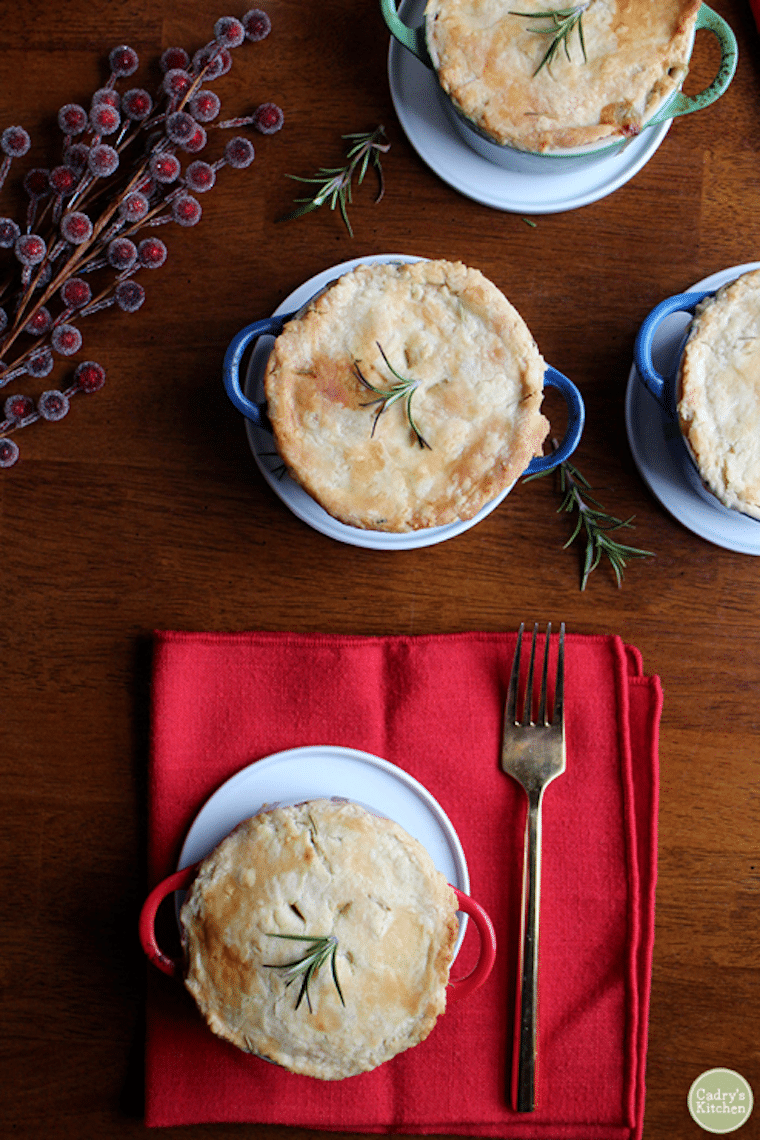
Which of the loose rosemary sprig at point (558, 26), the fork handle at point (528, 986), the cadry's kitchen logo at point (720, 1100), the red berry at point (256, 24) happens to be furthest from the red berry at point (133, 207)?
the cadry's kitchen logo at point (720, 1100)

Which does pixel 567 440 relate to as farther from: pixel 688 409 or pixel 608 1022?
pixel 608 1022

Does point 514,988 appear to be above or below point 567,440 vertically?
below

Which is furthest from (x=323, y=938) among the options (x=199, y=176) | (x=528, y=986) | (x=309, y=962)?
(x=199, y=176)

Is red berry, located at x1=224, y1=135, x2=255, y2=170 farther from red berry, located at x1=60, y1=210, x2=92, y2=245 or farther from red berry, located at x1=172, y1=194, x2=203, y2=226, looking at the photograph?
red berry, located at x1=60, y1=210, x2=92, y2=245

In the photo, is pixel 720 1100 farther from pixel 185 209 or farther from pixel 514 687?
pixel 185 209

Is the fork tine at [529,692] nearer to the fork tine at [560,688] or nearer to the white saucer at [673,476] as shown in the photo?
the fork tine at [560,688]

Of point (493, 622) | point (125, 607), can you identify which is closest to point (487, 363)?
point (493, 622)
